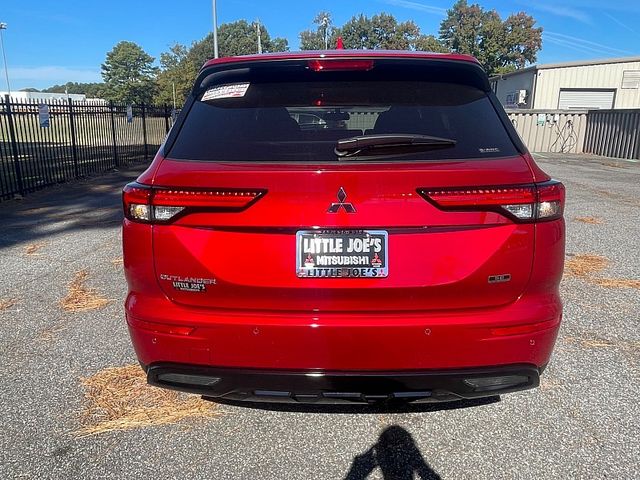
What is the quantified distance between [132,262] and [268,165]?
70 cm

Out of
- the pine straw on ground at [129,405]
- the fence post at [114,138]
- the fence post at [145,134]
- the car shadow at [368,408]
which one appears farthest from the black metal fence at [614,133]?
the pine straw on ground at [129,405]

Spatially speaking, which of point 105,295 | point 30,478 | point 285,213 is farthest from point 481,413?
point 105,295

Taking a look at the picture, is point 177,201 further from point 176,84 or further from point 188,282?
point 176,84

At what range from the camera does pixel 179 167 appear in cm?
196

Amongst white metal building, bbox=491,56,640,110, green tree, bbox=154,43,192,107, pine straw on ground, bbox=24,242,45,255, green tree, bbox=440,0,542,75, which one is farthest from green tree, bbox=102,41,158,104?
pine straw on ground, bbox=24,242,45,255

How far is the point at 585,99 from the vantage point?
85.6ft

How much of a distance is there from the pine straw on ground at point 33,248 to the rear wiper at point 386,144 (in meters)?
5.11

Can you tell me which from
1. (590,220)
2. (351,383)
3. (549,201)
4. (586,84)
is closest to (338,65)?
→ (549,201)

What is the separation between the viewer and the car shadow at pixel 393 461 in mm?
2148

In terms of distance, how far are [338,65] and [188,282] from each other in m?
1.18

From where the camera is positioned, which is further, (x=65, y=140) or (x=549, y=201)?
(x=65, y=140)

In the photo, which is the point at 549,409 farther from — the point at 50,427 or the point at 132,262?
the point at 50,427

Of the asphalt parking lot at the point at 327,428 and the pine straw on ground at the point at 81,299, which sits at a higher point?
the pine straw on ground at the point at 81,299

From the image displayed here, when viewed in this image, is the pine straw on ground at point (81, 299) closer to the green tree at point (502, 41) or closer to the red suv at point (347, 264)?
the red suv at point (347, 264)
